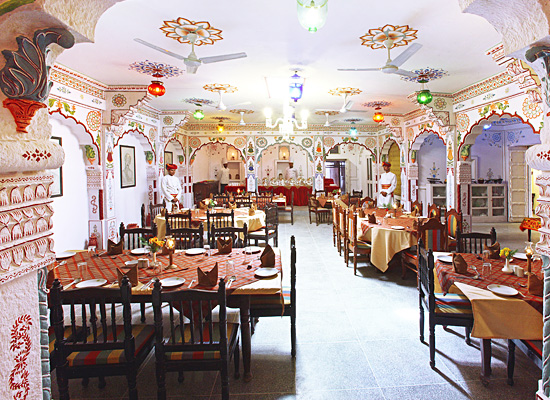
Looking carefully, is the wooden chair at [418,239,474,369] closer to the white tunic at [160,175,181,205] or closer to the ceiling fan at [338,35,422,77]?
the ceiling fan at [338,35,422,77]

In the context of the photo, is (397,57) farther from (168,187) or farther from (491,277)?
(168,187)

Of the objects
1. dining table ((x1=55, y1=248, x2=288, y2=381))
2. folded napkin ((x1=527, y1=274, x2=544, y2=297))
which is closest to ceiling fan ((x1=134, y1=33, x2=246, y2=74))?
dining table ((x1=55, y1=248, x2=288, y2=381))

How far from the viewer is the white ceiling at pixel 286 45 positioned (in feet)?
11.8

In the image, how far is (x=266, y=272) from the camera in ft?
10.2

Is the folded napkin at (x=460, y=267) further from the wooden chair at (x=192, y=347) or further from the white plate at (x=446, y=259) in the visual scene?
the wooden chair at (x=192, y=347)

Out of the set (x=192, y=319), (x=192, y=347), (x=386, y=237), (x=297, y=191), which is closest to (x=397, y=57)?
(x=386, y=237)

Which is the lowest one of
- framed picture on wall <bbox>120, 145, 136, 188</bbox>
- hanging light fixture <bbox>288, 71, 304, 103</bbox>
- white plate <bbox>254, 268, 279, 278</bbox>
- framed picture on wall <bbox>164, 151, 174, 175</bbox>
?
white plate <bbox>254, 268, 279, 278</bbox>

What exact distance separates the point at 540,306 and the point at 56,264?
410cm

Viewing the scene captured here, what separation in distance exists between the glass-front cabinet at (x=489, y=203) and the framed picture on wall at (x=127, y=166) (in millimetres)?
9616

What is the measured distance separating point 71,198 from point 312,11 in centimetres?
569

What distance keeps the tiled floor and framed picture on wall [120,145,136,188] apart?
5731 mm

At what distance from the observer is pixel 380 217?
6.54 m

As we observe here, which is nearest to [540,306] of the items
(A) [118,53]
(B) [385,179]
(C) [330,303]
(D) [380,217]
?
(C) [330,303]

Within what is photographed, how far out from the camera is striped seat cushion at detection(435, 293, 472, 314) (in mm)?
2898
